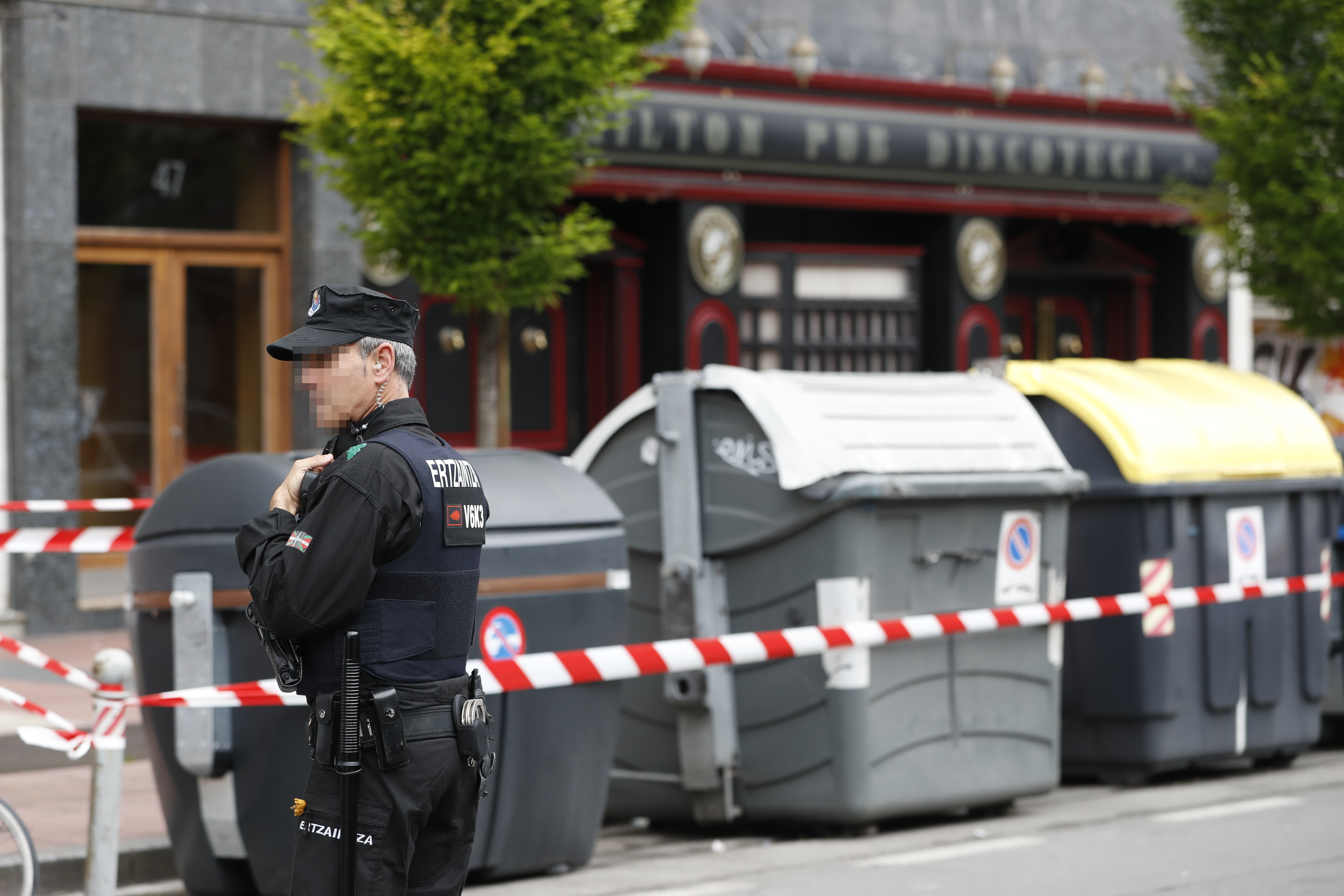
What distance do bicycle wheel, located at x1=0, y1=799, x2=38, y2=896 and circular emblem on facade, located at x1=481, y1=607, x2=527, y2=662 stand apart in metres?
1.46

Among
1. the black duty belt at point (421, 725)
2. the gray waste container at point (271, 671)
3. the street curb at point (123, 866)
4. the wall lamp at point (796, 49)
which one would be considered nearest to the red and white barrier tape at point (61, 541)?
the gray waste container at point (271, 671)

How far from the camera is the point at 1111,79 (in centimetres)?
1691

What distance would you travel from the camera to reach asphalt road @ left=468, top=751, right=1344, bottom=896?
6.08m

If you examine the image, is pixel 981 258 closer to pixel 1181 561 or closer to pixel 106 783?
pixel 1181 561

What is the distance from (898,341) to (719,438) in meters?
8.64

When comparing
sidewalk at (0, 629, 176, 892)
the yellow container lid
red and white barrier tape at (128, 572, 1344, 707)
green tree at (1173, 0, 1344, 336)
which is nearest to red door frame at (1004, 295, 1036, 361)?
green tree at (1173, 0, 1344, 336)

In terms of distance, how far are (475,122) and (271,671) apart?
392 cm

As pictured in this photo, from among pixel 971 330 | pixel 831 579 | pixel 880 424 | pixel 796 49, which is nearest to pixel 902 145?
pixel 796 49

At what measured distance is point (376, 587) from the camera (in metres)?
3.48

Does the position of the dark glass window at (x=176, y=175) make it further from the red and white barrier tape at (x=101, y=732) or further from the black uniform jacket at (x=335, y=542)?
the black uniform jacket at (x=335, y=542)

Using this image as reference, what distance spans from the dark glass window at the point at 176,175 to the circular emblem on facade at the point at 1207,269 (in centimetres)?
854

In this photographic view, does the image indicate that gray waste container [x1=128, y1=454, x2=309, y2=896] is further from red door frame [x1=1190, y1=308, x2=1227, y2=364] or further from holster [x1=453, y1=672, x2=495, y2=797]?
red door frame [x1=1190, y1=308, x2=1227, y2=364]

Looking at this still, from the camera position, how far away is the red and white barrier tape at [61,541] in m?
6.80

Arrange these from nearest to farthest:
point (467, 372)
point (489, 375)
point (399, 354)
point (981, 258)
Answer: point (399, 354)
point (489, 375)
point (467, 372)
point (981, 258)
